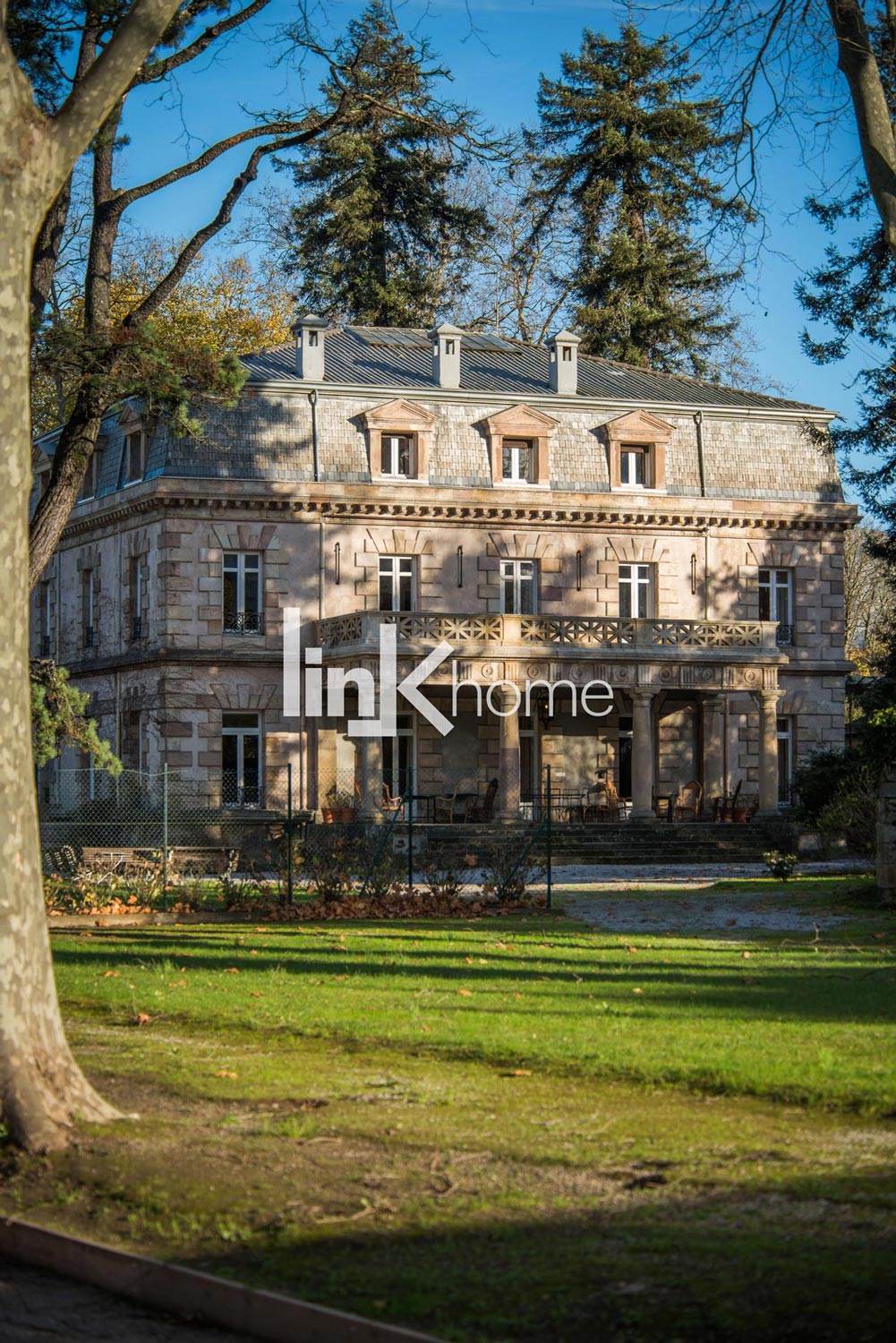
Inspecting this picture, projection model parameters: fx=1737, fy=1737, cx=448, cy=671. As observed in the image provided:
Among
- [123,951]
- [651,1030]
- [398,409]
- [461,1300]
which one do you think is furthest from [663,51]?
[461,1300]

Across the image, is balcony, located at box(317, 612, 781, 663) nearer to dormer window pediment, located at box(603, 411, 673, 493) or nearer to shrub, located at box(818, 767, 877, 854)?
dormer window pediment, located at box(603, 411, 673, 493)

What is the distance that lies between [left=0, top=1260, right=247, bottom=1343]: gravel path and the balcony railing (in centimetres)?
3257

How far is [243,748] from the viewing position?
42.3 meters

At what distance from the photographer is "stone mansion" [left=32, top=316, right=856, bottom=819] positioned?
1631 inches

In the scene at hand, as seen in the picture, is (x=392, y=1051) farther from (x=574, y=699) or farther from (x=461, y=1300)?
(x=574, y=699)

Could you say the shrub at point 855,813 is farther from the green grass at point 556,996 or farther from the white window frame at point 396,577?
the white window frame at point 396,577

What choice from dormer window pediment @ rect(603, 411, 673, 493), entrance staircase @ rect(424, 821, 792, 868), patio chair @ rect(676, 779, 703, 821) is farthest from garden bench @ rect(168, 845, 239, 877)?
dormer window pediment @ rect(603, 411, 673, 493)

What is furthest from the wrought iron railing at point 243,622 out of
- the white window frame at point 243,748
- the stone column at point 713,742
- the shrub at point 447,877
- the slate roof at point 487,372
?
the shrub at point 447,877

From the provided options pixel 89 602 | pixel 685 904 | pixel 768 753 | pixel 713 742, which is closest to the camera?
pixel 685 904

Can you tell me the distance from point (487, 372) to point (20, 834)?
39.2 metres

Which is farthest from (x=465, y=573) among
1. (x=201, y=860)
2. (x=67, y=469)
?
(x=67, y=469)

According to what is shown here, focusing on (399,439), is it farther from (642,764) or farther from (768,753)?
(768,753)

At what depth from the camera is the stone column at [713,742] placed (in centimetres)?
4444

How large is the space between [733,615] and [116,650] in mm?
16111
